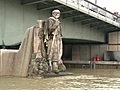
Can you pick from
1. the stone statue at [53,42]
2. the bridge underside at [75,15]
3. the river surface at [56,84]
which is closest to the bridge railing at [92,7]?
the bridge underside at [75,15]

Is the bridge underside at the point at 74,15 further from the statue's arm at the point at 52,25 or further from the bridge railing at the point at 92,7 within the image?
the statue's arm at the point at 52,25

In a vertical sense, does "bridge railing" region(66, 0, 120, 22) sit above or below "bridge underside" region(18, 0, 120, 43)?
above

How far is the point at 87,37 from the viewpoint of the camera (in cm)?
3781

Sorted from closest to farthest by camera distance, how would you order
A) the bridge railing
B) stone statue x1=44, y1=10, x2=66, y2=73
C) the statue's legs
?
1. stone statue x1=44, y1=10, x2=66, y2=73
2. the statue's legs
3. the bridge railing

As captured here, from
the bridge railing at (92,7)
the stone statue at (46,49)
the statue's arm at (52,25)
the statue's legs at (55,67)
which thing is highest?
the bridge railing at (92,7)

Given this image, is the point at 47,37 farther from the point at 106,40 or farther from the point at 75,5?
the point at 106,40

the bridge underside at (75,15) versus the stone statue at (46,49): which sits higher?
the bridge underside at (75,15)

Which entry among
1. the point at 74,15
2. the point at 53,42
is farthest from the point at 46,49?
the point at 74,15

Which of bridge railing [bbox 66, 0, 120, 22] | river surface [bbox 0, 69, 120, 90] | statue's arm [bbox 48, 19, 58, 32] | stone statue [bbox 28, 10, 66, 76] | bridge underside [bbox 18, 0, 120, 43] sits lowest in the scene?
river surface [bbox 0, 69, 120, 90]

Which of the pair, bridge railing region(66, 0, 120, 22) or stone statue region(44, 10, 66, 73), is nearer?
stone statue region(44, 10, 66, 73)

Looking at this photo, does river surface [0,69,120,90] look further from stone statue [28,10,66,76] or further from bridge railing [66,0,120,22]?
bridge railing [66,0,120,22]

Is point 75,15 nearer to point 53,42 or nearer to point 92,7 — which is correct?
point 92,7

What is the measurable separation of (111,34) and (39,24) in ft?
93.3

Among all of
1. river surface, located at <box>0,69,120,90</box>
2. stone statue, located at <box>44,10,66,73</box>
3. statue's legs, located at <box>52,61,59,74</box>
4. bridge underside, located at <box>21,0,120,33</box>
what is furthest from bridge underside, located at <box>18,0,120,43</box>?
river surface, located at <box>0,69,120,90</box>
